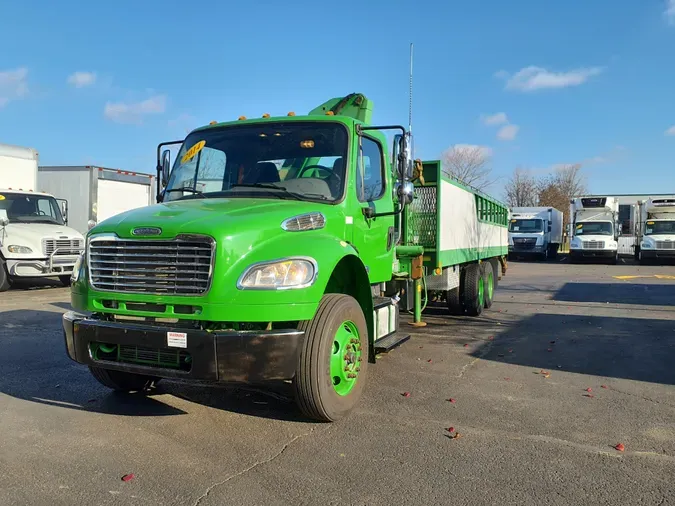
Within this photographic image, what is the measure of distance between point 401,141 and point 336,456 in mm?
2984

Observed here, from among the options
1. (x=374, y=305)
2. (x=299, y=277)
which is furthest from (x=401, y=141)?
(x=299, y=277)

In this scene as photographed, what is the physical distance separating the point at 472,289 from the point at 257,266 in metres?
7.09

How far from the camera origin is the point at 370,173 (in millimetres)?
5809

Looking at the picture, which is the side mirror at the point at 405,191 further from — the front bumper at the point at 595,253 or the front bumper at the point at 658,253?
the front bumper at the point at 658,253

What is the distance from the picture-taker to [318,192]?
523 cm

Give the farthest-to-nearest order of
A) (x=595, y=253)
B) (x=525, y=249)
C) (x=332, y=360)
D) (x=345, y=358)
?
1. (x=525, y=249)
2. (x=595, y=253)
3. (x=345, y=358)
4. (x=332, y=360)

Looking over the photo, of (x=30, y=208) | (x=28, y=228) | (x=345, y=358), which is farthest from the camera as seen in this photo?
(x=30, y=208)

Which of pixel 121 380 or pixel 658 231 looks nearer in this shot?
pixel 121 380

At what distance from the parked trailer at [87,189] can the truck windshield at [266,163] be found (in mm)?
11619

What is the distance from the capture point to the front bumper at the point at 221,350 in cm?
403

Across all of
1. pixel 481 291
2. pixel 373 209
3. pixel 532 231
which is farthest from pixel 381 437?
pixel 532 231

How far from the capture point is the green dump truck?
4102 mm

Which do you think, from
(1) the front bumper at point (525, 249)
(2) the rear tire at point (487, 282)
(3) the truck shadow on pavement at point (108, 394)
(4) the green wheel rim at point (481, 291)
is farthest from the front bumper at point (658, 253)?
(3) the truck shadow on pavement at point (108, 394)

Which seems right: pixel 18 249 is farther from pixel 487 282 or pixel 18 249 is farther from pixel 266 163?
pixel 487 282
